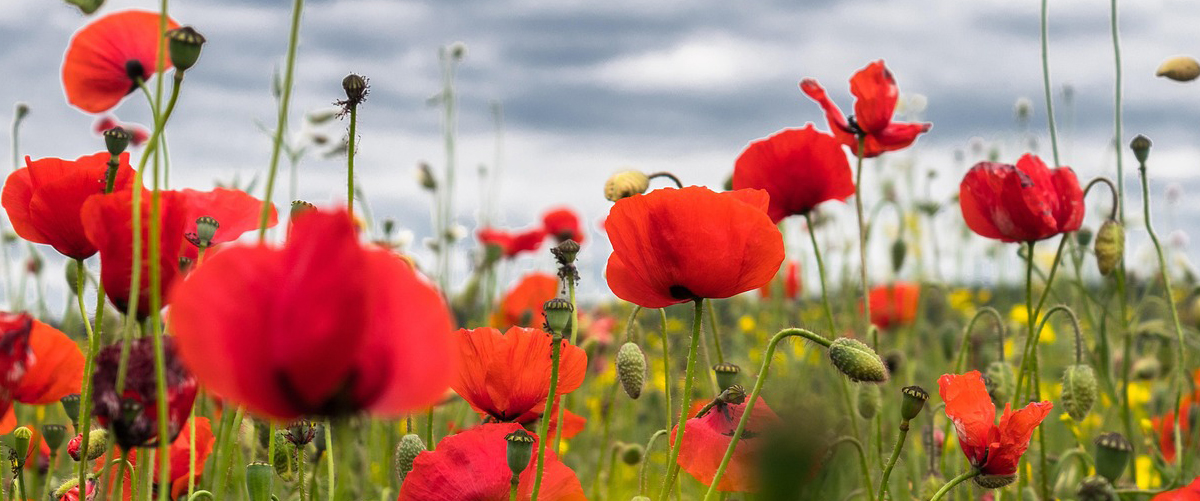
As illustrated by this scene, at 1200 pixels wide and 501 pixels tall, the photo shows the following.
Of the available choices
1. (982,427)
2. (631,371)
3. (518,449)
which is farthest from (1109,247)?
(518,449)

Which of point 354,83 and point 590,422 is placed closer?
point 354,83

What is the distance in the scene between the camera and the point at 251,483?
121 centimetres

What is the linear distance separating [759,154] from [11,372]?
1.25 metres

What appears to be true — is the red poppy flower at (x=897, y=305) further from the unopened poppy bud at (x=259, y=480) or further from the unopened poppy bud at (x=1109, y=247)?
the unopened poppy bud at (x=259, y=480)

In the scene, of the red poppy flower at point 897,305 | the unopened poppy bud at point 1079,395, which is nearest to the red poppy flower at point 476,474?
the unopened poppy bud at point 1079,395

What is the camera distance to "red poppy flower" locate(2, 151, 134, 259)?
118cm

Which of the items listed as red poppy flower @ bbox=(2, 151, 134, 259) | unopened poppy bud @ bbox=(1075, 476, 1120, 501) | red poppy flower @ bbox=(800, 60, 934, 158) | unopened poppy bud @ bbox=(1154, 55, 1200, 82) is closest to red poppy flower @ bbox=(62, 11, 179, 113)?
red poppy flower @ bbox=(2, 151, 134, 259)

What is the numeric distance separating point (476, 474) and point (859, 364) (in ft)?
1.65

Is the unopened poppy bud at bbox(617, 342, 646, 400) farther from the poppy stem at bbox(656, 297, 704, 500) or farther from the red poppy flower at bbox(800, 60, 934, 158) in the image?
the red poppy flower at bbox(800, 60, 934, 158)

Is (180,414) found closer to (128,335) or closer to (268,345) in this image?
(128,335)

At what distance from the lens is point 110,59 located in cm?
126

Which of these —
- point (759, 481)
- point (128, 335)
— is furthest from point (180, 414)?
point (759, 481)

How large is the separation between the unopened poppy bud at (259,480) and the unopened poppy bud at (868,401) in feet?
3.39

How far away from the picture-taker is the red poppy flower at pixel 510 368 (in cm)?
132
